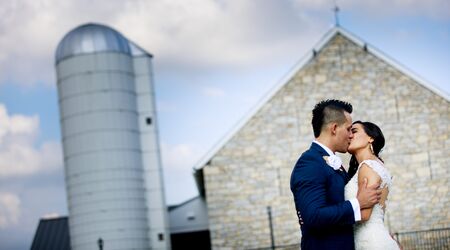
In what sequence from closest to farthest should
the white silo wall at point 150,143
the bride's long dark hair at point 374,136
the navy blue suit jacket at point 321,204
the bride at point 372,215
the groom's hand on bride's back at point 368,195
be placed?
the navy blue suit jacket at point 321,204
the groom's hand on bride's back at point 368,195
the bride at point 372,215
the bride's long dark hair at point 374,136
the white silo wall at point 150,143

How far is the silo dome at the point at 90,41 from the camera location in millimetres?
25344

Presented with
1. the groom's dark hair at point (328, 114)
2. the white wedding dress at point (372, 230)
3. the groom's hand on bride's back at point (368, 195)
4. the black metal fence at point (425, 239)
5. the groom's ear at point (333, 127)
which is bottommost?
the black metal fence at point (425, 239)

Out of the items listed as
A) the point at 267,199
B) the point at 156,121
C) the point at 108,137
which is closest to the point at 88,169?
the point at 108,137

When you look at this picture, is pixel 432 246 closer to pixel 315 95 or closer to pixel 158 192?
pixel 315 95

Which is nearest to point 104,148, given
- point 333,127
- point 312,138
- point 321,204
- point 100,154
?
point 100,154

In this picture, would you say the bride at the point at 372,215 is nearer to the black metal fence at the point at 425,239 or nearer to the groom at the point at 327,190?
the groom at the point at 327,190

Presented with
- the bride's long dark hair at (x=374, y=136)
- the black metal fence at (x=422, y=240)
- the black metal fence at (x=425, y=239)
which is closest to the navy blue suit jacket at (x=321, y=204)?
the bride's long dark hair at (x=374, y=136)

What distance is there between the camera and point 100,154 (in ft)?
81.8


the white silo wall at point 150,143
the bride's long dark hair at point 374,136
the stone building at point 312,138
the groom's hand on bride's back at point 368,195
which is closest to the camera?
the groom's hand on bride's back at point 368,195

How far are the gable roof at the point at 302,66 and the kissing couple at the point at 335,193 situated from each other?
16.9m

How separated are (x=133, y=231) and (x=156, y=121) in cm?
409

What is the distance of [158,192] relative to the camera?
26328 mm

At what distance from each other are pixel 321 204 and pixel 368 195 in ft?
1.18

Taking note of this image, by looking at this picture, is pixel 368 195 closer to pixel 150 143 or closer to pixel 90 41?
pixel 90 41
